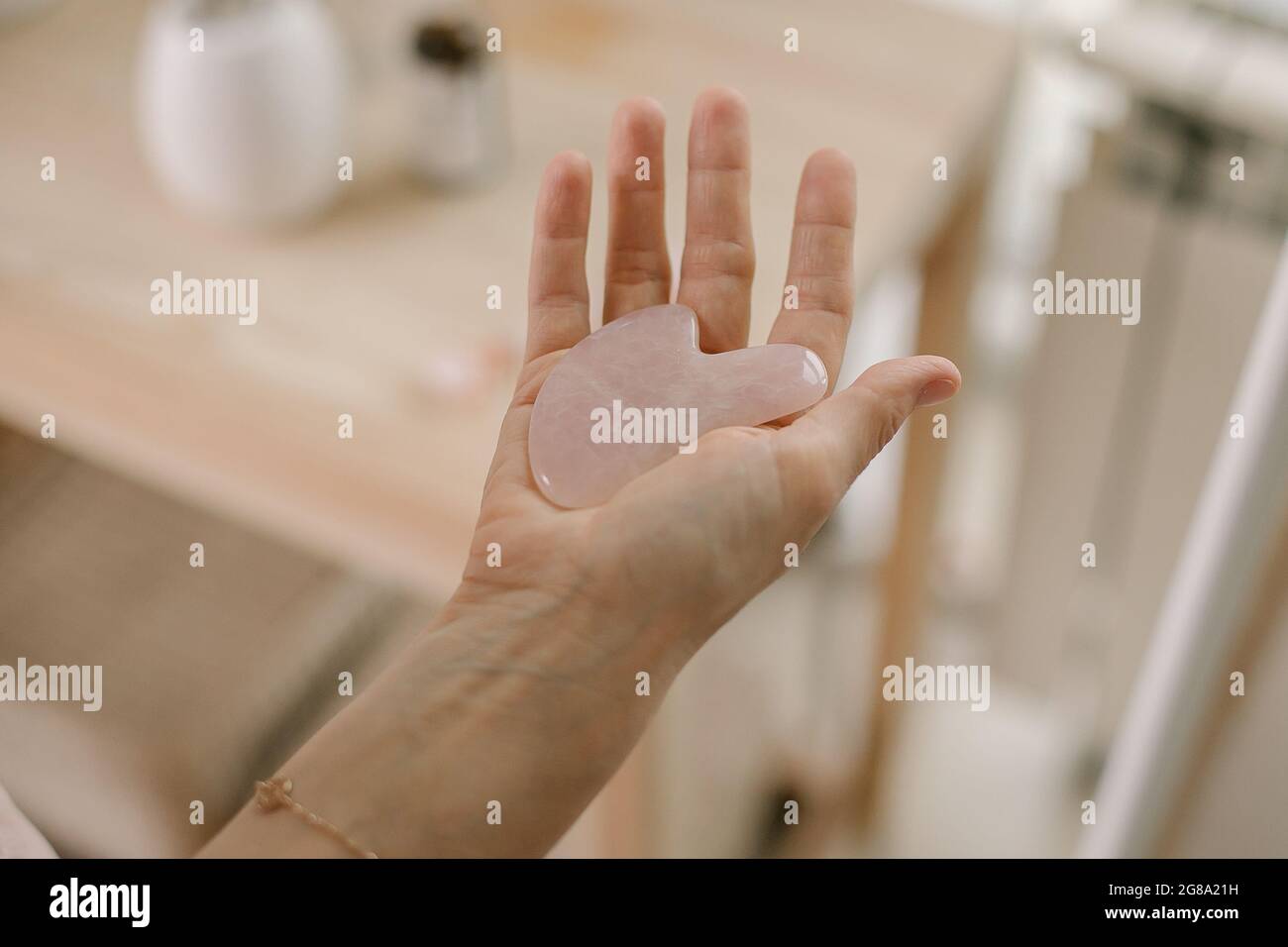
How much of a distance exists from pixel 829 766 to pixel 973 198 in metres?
0.60

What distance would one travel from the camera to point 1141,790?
2.23 feet

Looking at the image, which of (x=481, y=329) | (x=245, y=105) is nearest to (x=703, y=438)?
(x=481, y=329)

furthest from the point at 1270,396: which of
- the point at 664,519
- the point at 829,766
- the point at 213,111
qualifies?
the point at 829,766

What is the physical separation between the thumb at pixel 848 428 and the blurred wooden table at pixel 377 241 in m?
0.23

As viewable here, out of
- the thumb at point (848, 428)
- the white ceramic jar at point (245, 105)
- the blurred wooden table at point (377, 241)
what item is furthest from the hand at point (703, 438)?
the white ceramic jar at point (245, 105)

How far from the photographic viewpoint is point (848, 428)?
41 cm

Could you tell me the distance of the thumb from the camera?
0.41 metres

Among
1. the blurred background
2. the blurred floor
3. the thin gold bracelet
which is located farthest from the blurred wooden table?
the thin gold bracelet

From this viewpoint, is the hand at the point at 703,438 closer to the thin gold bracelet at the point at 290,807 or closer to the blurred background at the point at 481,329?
the thin gold bracelet at the point at 290,807

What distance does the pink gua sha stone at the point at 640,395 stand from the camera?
43 cm

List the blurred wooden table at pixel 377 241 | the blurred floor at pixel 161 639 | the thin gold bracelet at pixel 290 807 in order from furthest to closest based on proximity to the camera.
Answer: the blurred floor at pixel 161 639 < the blurred wooden table at pixel 377 241 < the thin gold bracelet at pixel 290 807

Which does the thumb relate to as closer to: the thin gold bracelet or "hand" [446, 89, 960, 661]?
"hand" [446, 89, 960, 661]

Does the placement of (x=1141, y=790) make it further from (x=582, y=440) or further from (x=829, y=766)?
(x=829, y=766)

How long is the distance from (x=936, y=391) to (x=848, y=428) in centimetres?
4
